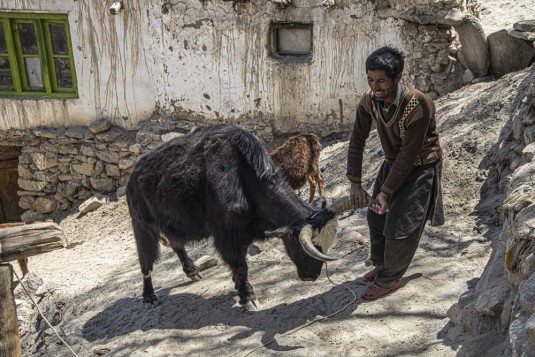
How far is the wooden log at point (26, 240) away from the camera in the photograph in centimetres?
357

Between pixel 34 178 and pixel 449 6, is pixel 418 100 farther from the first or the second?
pixel 34 178

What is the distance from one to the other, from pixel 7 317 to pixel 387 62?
304 cm

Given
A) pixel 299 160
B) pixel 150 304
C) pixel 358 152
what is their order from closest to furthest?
pixel 358 152 < pixel 150 304 < pixel 299 160

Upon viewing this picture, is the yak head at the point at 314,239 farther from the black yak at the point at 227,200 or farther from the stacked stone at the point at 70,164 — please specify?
the stacked stone at the point at 70,164

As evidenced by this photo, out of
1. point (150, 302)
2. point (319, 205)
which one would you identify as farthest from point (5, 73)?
point (319, 205)

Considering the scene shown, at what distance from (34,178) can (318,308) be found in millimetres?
7696

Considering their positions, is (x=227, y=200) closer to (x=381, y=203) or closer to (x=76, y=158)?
(x=381, y=203)

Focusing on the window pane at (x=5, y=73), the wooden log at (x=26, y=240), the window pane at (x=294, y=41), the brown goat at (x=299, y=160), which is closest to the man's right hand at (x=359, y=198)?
the wooden log at (x=26, y=240)

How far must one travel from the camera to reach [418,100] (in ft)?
11.1

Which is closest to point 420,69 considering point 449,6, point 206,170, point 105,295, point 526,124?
point 449,6

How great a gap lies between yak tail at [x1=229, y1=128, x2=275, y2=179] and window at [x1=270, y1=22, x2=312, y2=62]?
438 centimetres

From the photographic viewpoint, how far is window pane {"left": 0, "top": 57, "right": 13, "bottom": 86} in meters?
9.75

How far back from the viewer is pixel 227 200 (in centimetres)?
426

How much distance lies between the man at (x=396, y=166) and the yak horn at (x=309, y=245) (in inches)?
16.1
